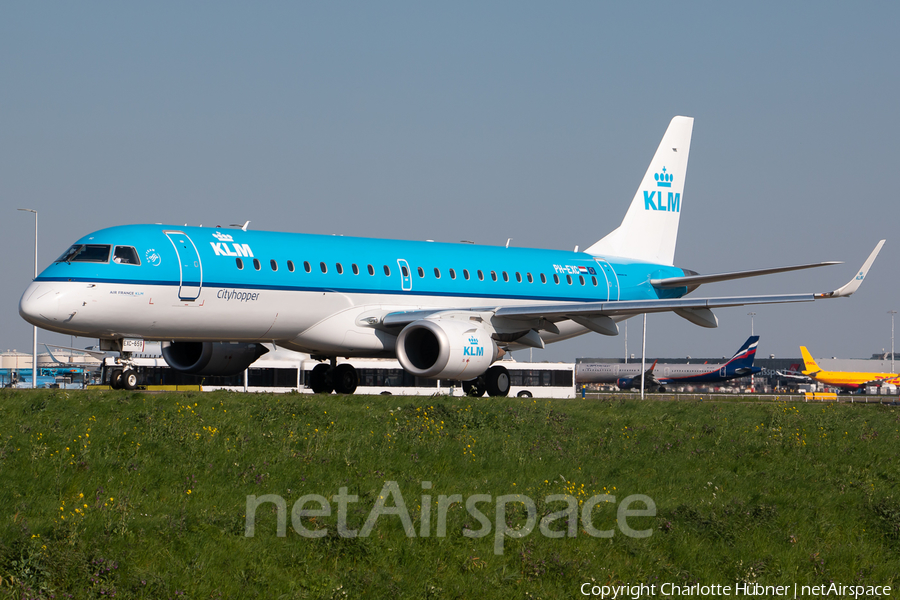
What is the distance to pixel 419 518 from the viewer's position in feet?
52.5

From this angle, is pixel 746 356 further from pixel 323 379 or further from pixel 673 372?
pixel 323 379

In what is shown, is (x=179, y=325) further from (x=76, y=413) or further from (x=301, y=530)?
(x=301, y=530)

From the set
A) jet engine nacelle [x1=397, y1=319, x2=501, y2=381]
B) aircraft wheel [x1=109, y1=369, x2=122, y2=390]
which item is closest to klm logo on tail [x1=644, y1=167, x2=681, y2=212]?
jet engine nacelle [x1=397, y1=319, x2=501, y2=381]

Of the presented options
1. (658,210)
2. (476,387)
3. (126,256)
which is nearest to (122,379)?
(126,256)

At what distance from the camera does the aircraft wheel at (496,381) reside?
97.5 feet

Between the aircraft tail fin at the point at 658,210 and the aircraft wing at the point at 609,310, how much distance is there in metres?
7.82

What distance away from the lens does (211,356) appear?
29562mm

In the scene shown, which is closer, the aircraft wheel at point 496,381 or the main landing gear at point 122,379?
the main landing gear at point 122,379

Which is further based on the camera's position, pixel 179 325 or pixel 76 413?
pixel 179 325

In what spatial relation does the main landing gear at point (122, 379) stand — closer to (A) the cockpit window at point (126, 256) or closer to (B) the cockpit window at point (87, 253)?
(A) the cockpit window at point (126, 256)

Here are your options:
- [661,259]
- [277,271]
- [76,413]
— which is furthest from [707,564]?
[661,259]

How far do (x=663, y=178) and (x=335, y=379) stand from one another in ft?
55.1

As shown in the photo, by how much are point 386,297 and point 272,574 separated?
1558 cm

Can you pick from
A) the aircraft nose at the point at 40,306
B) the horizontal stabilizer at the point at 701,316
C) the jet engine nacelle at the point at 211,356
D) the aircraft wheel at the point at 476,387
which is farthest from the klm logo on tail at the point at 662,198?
the aircraft nose at the point at 40,306
